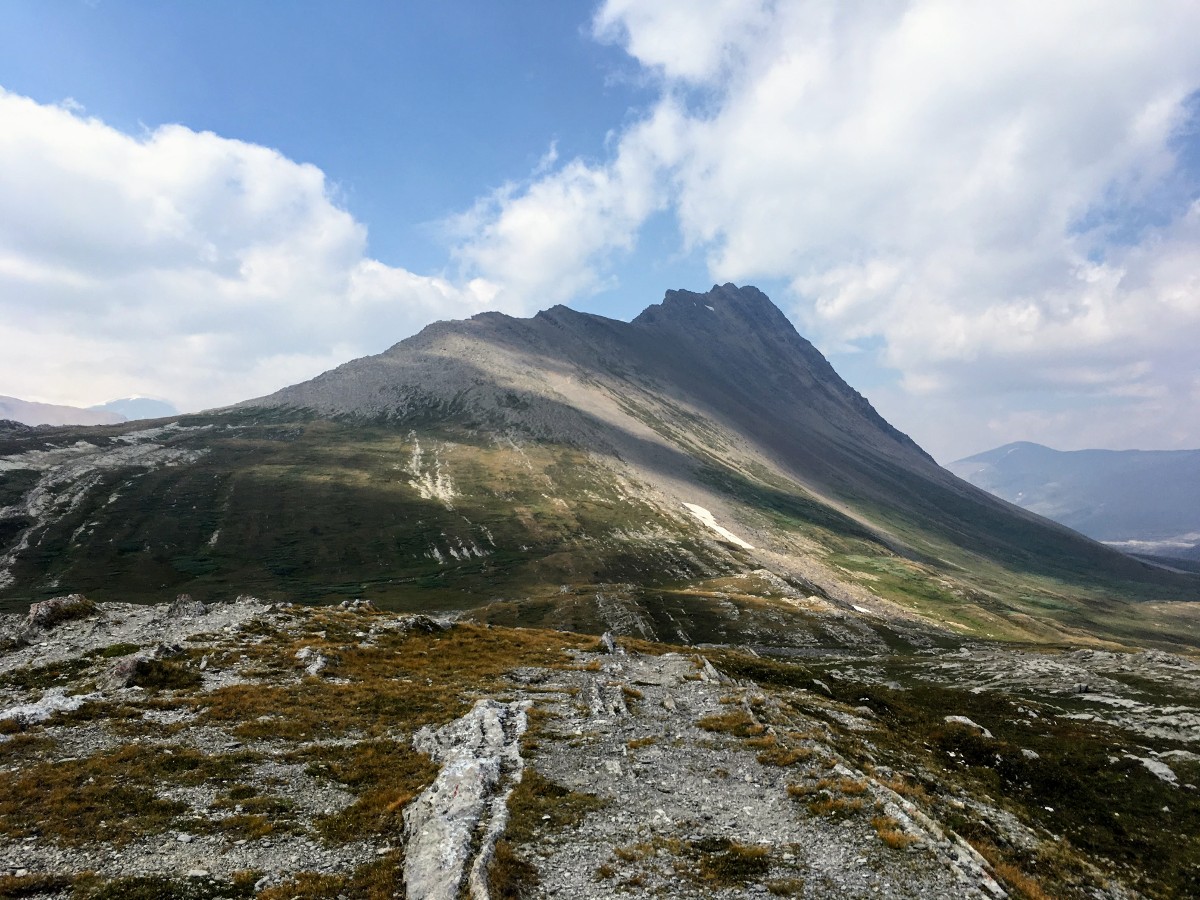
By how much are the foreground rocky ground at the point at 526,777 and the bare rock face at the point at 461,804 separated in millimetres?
129

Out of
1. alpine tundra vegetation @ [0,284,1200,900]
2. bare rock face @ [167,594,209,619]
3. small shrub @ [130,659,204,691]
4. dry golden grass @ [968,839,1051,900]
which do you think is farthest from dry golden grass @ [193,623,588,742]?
dry golden grass @ [968,839,1051,900]

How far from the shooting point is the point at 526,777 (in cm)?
2706

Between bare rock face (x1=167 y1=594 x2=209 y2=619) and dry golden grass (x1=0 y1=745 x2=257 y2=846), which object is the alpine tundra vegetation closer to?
dry golden grass (x1=0 y1=745 x2=257 y2=846)

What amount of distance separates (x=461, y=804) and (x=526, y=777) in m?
4.68

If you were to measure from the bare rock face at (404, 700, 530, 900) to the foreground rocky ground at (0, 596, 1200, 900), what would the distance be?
129 mm

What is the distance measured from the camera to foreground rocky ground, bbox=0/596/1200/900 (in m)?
19.6

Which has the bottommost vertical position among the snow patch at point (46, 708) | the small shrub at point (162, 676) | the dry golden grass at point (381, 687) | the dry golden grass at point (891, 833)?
the dry golden grass at point (381, 687)

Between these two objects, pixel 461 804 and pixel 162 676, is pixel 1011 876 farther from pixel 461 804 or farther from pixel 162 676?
pixel 162 676

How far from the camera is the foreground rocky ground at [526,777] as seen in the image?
19.6 m

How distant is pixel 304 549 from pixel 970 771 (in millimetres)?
162763

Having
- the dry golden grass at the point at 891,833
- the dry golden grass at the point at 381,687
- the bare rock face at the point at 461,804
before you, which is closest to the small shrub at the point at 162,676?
the dry golden grass at the point at 381,687

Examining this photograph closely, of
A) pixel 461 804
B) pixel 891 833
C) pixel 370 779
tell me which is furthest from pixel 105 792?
pixel 891 833

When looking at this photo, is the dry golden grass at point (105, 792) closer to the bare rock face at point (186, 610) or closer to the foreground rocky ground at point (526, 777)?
the foreground rocky ground at point (526, 777)

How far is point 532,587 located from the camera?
144 metres
